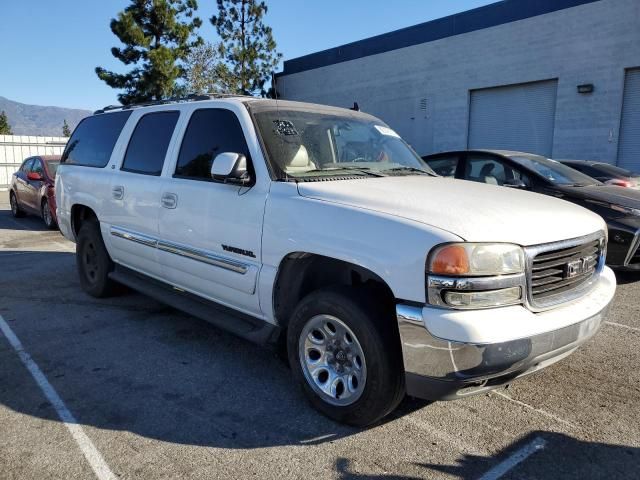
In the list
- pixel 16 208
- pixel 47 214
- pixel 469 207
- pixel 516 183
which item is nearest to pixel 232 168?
pixel 469 207

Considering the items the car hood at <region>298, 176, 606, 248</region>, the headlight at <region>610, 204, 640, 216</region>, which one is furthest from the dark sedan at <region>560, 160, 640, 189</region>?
the car hood at <region>298, 176, 606, 248</region>

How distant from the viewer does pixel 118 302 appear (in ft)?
18.6

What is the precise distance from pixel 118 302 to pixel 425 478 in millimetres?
4108

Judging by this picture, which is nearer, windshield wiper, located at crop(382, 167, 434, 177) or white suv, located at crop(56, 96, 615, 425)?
white suv, located at crop(56, 96, 615, 425)

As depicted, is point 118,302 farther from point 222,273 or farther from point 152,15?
point 152,15

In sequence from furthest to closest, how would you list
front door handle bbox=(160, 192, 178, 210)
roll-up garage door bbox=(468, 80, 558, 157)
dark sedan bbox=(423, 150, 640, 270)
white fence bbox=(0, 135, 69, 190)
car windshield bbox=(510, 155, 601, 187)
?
1. white fence bbox=(0, 135, 69, 190)
2. roll-up garage door bbox=(468, 80, 558, 157)
3. car windshield bbox=(510, 155, 601, 187)
4. dark sedan bbox=(423, 150, 640, 270)
5. front door handle bbox=(160, 192, 178, 210)

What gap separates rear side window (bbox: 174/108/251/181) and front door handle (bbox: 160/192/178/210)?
0.18 metres

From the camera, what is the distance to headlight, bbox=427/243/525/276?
8.46 feet

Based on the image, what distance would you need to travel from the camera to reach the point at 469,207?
297 cm

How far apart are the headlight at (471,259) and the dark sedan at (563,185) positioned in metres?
4.01

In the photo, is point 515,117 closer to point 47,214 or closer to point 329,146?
point 47,214

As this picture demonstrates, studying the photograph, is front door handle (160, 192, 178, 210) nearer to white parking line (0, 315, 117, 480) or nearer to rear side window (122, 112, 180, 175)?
rear side window (122, 112, 180, 175)

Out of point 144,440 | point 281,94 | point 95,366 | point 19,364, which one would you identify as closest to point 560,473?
point 144,440

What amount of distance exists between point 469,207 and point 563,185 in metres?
4.37
